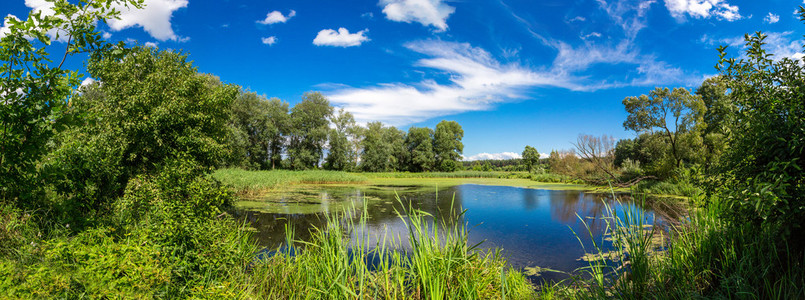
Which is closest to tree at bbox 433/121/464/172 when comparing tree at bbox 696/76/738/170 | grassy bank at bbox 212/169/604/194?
grassy bank at bbox 212/169/604/194

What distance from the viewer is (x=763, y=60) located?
2836mm

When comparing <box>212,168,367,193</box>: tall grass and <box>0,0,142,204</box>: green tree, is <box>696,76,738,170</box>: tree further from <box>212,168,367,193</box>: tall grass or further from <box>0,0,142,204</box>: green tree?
<box>212,168,367,193</box>: tall grass

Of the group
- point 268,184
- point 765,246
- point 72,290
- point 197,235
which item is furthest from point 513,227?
point 268,184

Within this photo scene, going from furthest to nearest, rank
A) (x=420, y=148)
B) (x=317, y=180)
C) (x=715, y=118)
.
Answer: (x=420, y=148) < (x=317, y=180) < (x=715, y=118)

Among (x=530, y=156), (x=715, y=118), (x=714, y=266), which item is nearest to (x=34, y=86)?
(x=714, y=266)

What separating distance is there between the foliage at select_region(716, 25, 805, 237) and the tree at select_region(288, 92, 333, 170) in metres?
34.9

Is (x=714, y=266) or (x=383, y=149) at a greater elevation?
(x=383, y=149)

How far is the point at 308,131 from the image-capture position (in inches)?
1436

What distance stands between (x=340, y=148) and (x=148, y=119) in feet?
105

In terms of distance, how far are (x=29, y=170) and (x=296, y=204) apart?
9.79 m

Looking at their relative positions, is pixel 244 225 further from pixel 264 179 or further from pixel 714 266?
pixel 264 179

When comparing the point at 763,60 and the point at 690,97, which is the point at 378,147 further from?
the point at 763,60

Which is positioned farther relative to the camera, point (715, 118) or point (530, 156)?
point (530, 156)

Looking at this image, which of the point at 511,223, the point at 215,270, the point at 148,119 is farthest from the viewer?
the point at 511,223
